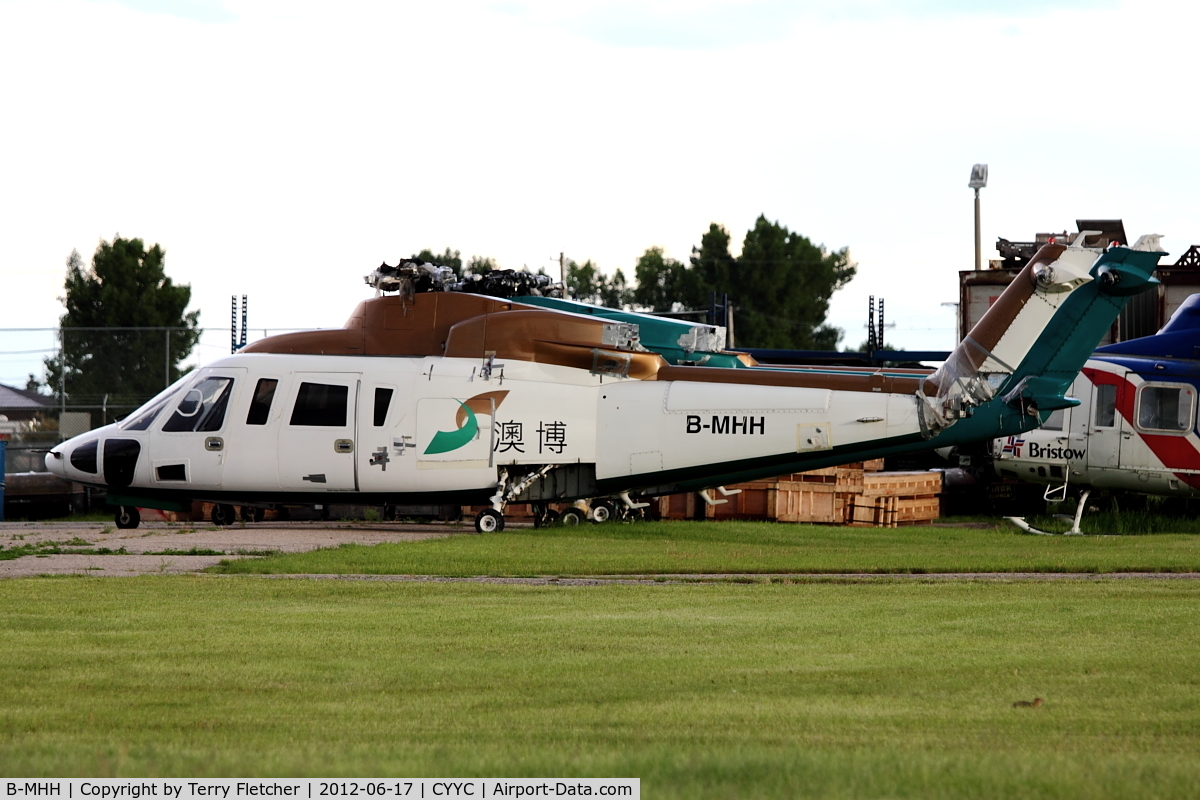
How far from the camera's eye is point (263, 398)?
74.0 ft

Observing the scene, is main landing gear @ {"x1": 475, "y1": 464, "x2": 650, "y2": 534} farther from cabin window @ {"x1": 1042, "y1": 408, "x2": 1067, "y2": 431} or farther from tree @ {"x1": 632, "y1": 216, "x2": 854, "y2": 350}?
tree @ {"x1": 632, "y1": 216, "x2": 854, "y2": 350}

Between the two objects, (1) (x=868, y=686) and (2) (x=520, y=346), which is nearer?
(1) (x=868, y=686)

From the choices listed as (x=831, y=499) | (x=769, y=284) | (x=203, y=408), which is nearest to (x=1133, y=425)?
(x=831, y=499)

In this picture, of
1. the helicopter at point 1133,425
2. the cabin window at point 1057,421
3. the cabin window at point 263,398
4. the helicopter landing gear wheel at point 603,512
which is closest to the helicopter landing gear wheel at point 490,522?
the helicopter landing gear wheel at point 603,512

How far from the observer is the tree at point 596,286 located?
9012 centimetres

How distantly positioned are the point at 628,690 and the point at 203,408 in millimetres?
16391

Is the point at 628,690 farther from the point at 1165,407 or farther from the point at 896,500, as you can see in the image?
the point at 1165,407

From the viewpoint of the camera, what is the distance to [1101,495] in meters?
27.3

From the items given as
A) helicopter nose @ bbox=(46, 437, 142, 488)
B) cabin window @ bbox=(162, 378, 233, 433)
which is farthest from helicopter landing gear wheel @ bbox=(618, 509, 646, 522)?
helicopter nose @ bbox=(46, 437, 142, 488)

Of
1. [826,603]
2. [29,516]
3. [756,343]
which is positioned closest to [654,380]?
[826,603]

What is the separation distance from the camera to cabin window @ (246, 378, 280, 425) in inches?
887

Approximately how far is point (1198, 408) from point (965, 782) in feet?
67.6

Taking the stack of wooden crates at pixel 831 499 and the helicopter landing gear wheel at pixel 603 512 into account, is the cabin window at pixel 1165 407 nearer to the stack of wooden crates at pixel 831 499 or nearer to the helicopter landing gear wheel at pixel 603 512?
the stack of wooden crates at pixel 831 499

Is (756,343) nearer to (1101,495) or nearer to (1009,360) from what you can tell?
(1101,495)
